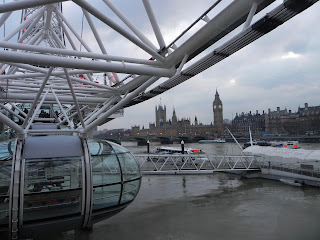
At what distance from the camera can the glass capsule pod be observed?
614 cm

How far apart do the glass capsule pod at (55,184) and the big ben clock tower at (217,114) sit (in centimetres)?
18217

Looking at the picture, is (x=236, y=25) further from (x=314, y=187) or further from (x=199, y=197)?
(x=314, y=187)

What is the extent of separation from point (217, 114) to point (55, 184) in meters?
189

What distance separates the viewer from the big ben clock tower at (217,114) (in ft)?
612

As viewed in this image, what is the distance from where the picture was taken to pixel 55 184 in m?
6.61

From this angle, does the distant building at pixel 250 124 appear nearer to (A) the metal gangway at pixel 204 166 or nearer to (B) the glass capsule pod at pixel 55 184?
(A) the metal gangway at pixel 204 166

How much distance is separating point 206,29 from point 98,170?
4345 millimetres

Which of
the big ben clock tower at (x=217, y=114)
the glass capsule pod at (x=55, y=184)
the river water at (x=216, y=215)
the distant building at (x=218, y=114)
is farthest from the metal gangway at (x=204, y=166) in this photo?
the big ben clock tower at (x=217, y=114)

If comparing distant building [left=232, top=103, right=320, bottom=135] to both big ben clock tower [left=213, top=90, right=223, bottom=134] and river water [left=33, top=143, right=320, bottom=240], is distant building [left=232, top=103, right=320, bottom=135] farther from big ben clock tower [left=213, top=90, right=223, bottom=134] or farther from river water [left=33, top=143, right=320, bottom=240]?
river water [left=33, top=143, right=320, bottom=240]

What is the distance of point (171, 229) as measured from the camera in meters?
11.4

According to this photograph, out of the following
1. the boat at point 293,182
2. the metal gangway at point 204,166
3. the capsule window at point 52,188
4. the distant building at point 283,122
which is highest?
the distant building at point 283,122

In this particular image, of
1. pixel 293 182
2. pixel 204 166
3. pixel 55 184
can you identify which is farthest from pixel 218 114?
pixel 55 184

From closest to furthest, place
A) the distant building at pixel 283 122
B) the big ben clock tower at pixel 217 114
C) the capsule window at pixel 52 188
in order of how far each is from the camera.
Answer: the capsule window at pixel 52 188 → the distant building at pixel 283 122 → the big ben clock tower at pixel 217 114

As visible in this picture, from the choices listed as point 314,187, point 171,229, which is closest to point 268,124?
point 314,187
